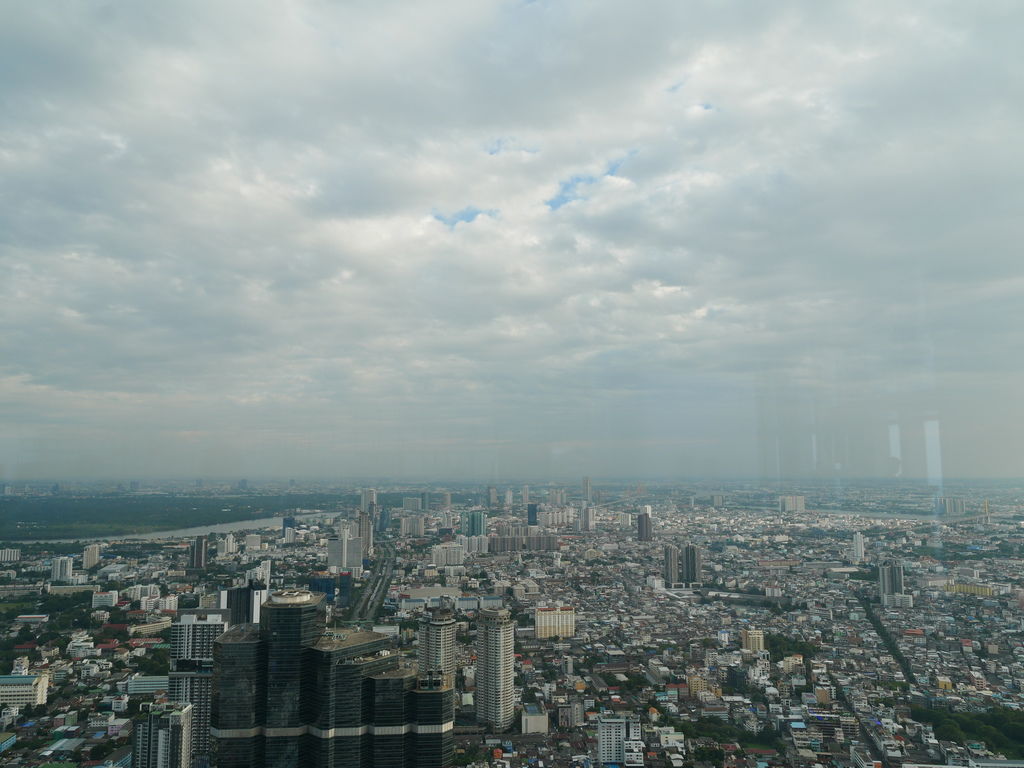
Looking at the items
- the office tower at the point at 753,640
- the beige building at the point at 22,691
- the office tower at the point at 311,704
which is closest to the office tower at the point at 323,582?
the beige building at the point at 22,691

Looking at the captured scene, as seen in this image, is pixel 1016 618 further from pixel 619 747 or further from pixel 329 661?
pixel 329 661

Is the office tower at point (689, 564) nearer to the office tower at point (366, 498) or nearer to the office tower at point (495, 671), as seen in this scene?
the office tower at point (495, 671)

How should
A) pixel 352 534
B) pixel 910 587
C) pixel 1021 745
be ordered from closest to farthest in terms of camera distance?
pixel 1021 745 < pixel 910 587 < pixel 352 534

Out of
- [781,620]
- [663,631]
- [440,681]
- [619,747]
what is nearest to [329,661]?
[440,681]

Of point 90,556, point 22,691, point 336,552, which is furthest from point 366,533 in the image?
point 22,691

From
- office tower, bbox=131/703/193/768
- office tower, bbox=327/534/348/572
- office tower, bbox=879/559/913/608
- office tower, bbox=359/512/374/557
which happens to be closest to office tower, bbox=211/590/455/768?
office tower, bbox=131/703/193/768
